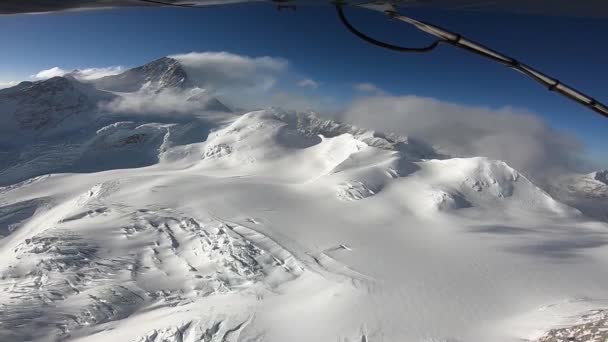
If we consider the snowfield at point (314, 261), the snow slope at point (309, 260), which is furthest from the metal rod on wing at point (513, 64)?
the snow slope at point (309, 260)

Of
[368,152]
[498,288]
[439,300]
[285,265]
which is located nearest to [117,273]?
[285,265]

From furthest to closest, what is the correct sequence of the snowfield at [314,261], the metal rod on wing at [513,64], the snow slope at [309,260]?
the snow slope at [309,260], the snowfield at [314,261], the metal rod on wing at [513,64]

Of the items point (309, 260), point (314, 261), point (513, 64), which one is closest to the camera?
point (513, 64)

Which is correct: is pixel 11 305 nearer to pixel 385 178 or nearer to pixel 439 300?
pixel 439 300

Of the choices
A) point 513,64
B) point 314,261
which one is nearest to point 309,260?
point 314,261

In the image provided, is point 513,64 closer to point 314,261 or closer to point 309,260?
point 314,261

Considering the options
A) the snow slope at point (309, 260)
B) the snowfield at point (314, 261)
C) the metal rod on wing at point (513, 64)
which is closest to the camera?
the metal rod on wing at point (513, 64)

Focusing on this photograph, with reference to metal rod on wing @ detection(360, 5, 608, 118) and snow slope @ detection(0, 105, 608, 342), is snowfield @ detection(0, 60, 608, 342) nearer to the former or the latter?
snow slope @ detection(0, 105, 608, 342)

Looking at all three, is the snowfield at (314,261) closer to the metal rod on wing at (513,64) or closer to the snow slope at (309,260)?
the snow slope at (309,260)
